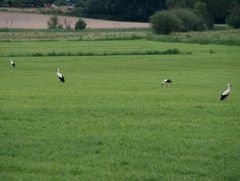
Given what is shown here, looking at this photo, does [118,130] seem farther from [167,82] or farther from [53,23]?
[53,23]

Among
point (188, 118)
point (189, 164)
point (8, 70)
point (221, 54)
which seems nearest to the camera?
point (189, 164)

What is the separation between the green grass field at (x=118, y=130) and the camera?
1140cm

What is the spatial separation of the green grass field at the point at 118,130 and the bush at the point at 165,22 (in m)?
73.2

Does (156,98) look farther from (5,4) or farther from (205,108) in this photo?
(5,4)

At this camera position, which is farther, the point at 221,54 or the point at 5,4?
the point at 5,4

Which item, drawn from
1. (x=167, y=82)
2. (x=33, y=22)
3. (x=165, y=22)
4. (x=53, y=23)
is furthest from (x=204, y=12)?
(x=167, y=82)

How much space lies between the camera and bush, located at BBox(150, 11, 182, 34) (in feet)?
349

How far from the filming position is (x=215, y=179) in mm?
10844

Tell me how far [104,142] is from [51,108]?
6487mm

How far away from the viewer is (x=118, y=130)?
15461 mm

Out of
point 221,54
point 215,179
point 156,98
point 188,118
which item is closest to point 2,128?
point 188,118

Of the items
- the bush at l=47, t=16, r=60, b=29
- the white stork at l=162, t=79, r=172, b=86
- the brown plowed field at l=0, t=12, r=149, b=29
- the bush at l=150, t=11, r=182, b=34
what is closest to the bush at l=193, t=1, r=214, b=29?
the brown plowed field at l=0, t=12, r=149, b=29

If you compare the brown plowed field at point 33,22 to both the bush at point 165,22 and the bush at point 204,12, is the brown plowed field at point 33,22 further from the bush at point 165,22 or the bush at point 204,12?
the bush at point 165,22

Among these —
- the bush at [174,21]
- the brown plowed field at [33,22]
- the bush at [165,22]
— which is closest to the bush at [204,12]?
the bush at [174,21]
